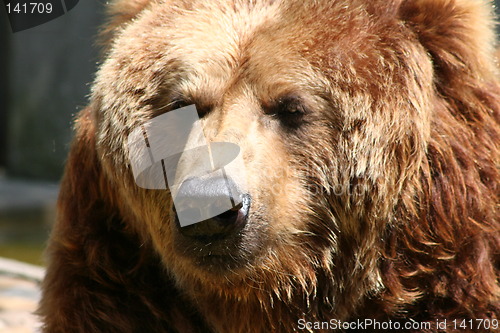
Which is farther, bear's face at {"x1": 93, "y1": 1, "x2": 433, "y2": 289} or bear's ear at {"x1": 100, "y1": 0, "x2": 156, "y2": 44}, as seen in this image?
bear's ear at {"x1": 100, "y1": 0, "x2": 156, "y2": 44}

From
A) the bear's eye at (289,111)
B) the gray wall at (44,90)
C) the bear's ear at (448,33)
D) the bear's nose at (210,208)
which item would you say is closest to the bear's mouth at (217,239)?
the bear's nose at (210,208)

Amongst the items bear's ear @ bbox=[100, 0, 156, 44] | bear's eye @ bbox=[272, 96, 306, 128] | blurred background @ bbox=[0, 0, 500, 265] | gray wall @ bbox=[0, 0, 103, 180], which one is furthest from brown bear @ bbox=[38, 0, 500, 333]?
gray wall @ bbox=[0, 0, 103, 180]

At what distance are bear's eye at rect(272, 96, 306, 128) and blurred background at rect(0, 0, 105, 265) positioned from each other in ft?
19.7

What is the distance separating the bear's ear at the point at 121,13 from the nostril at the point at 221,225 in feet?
3.22

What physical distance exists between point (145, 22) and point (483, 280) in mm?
1536

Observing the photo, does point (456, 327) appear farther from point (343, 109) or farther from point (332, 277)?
point (343, 109)

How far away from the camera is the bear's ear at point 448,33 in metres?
2.60

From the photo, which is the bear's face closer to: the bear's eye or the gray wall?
the bear's eye

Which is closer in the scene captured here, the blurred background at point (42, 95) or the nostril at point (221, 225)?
the nostril at point (221, 225)

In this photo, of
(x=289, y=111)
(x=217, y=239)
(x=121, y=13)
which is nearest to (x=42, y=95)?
(x=121, y=13)

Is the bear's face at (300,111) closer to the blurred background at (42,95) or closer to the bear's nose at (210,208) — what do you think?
the bear's nose at (210,208)

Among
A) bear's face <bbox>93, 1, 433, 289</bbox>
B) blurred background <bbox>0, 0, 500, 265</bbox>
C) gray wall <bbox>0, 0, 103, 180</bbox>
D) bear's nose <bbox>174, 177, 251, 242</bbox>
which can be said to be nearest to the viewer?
bear's nose <bbox>174, 177, 251, 242</bbox>

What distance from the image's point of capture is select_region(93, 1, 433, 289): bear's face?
246 centimetres

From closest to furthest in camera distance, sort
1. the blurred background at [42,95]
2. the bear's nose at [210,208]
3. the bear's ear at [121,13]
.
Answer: the bear's nose at [210,208] → the bear's ear at [121,13] → the blurred background at [42,95]
